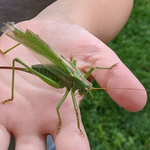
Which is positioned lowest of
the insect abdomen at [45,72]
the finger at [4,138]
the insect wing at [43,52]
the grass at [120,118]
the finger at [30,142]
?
the grass at [120,118]

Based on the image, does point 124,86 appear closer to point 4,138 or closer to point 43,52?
point 43,52

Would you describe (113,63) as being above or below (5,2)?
below

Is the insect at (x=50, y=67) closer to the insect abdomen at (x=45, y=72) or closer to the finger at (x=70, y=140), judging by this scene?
the insect abdomen at (x=45, y=72)

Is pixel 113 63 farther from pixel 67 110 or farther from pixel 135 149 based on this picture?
pixel 135 149

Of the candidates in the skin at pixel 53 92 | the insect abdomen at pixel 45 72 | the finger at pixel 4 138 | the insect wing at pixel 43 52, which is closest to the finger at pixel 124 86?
the skin at pixel 53 92

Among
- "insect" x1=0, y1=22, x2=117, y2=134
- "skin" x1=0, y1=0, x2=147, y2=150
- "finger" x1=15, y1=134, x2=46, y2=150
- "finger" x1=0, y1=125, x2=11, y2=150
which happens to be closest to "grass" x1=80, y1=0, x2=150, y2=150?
"skin" x1=0, y1=0, x2=147, y2=150

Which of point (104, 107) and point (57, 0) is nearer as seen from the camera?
point (57, 0)

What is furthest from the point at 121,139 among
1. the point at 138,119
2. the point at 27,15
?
the point at 27,15

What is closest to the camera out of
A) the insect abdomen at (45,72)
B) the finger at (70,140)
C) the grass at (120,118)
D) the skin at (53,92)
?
the finger at (70,140)
